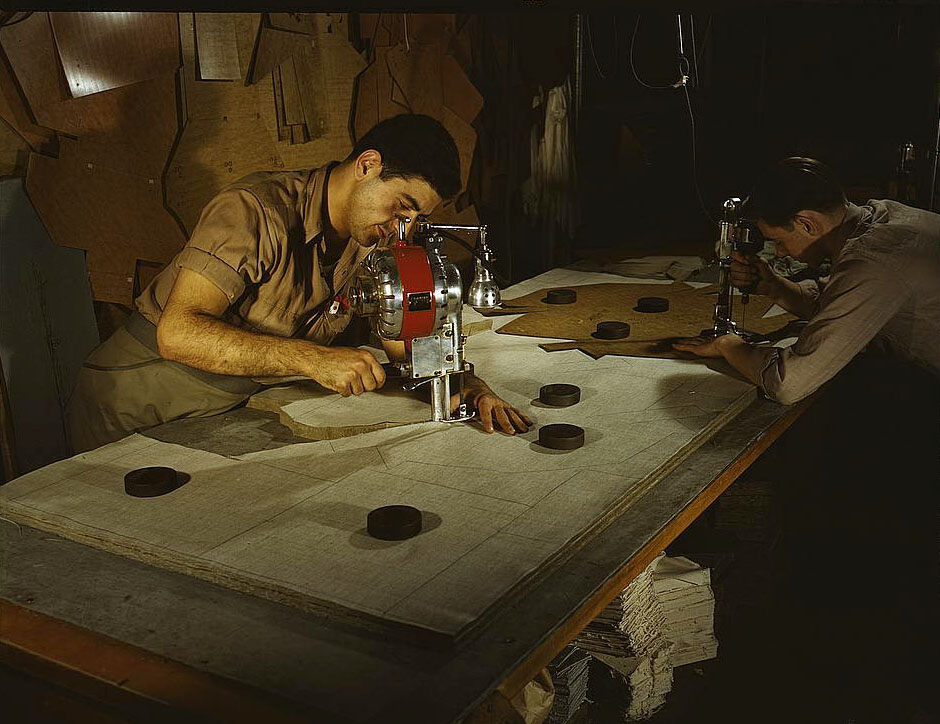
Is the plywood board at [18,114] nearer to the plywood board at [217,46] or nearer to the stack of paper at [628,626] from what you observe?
the plywood board at [217,46]

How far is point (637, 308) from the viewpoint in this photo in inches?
150

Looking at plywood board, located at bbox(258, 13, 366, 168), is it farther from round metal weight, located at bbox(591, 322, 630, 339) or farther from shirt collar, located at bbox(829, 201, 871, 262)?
shirt collar, located at bbox(829, 201, 871, 262)

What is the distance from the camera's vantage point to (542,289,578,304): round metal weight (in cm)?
390

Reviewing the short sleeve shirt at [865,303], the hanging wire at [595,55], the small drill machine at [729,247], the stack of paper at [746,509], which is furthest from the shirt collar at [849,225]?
the hanging wire at [595,55]

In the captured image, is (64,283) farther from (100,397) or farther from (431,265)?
(431,265)

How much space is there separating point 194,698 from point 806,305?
2.88 meters

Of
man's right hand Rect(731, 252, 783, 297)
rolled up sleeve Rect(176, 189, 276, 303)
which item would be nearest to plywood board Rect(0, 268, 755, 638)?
rolled up sleeve Rect(176, 189, 276, 303)

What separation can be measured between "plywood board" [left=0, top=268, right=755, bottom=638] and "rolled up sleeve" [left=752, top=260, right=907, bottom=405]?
0.20 meters

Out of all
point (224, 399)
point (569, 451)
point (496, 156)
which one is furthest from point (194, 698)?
point (496, 156)

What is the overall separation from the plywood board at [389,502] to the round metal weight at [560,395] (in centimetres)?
4

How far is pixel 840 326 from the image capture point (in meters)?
2.76

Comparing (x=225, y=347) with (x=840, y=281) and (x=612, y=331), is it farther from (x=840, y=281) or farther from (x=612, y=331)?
(x=840, y=281)

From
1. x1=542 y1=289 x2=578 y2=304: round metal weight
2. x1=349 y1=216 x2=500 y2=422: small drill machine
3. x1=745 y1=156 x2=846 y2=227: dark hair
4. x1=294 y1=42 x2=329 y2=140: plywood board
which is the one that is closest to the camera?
x1=349 y1=216 x2=500 y2=422: small drill machine

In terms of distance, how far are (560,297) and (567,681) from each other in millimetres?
1685
